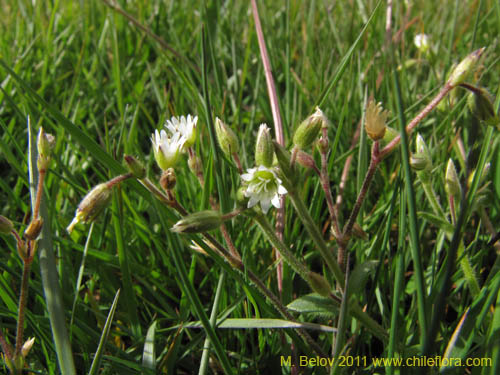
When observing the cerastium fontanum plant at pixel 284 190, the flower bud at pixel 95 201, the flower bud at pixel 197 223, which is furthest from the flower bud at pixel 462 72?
the flower bud at pixel 95 201

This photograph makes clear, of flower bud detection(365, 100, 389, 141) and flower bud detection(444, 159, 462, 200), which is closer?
flower bud detection(365, 100, 389, 141)

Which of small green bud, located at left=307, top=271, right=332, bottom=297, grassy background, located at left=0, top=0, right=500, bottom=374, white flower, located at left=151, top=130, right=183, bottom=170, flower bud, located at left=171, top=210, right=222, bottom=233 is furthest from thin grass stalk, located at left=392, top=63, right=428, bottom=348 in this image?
white flower, located at left=151, top=130, right=183, bottom=170

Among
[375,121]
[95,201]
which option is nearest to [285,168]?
[375,121]

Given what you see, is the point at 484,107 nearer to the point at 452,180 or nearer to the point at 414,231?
the point at 452,180

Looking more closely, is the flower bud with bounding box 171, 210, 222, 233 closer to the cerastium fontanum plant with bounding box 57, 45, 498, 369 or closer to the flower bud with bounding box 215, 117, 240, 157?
the cerastium fontanum plant with bounding box 57, 45, 498, 369

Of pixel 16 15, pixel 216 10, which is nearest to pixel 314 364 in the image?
pixel 216 10
